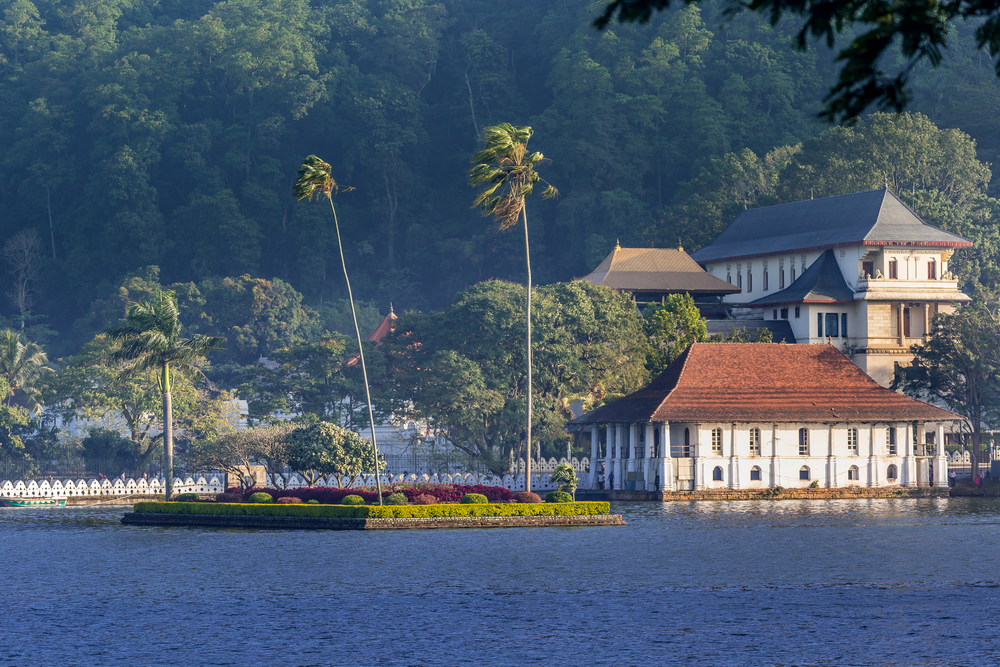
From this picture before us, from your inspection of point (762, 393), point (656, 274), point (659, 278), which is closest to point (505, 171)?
point (762, 393)

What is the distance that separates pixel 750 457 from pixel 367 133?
86.8 metres

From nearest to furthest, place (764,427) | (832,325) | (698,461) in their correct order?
(698,461) < (764,427) < (832,325)

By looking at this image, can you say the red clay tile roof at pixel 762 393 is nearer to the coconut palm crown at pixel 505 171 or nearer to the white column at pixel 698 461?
the white column at pixel 698 461

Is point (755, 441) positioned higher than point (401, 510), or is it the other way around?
point (755, 441)

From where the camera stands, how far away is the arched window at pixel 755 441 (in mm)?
77750

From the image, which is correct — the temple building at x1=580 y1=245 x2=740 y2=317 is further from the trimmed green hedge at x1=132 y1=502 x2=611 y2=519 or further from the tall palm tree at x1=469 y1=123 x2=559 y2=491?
the trimmed green hedge at x1=132 y1=502 x2=611 y2=519

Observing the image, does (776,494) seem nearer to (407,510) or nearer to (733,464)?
(733,464)

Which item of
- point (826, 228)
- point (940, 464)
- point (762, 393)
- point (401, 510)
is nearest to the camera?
point (401, 510)

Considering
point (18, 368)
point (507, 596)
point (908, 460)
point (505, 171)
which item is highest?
point (505, 171)

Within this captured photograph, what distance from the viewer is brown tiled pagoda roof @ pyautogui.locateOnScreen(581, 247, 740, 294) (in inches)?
4213

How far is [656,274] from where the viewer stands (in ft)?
356

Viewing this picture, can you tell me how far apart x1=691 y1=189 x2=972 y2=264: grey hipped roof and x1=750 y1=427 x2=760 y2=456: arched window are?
95.6ft

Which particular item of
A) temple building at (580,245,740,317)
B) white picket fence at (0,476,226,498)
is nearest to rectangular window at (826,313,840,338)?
temple building at (580,245,740,317)

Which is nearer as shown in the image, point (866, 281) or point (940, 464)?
point (940, 464)
